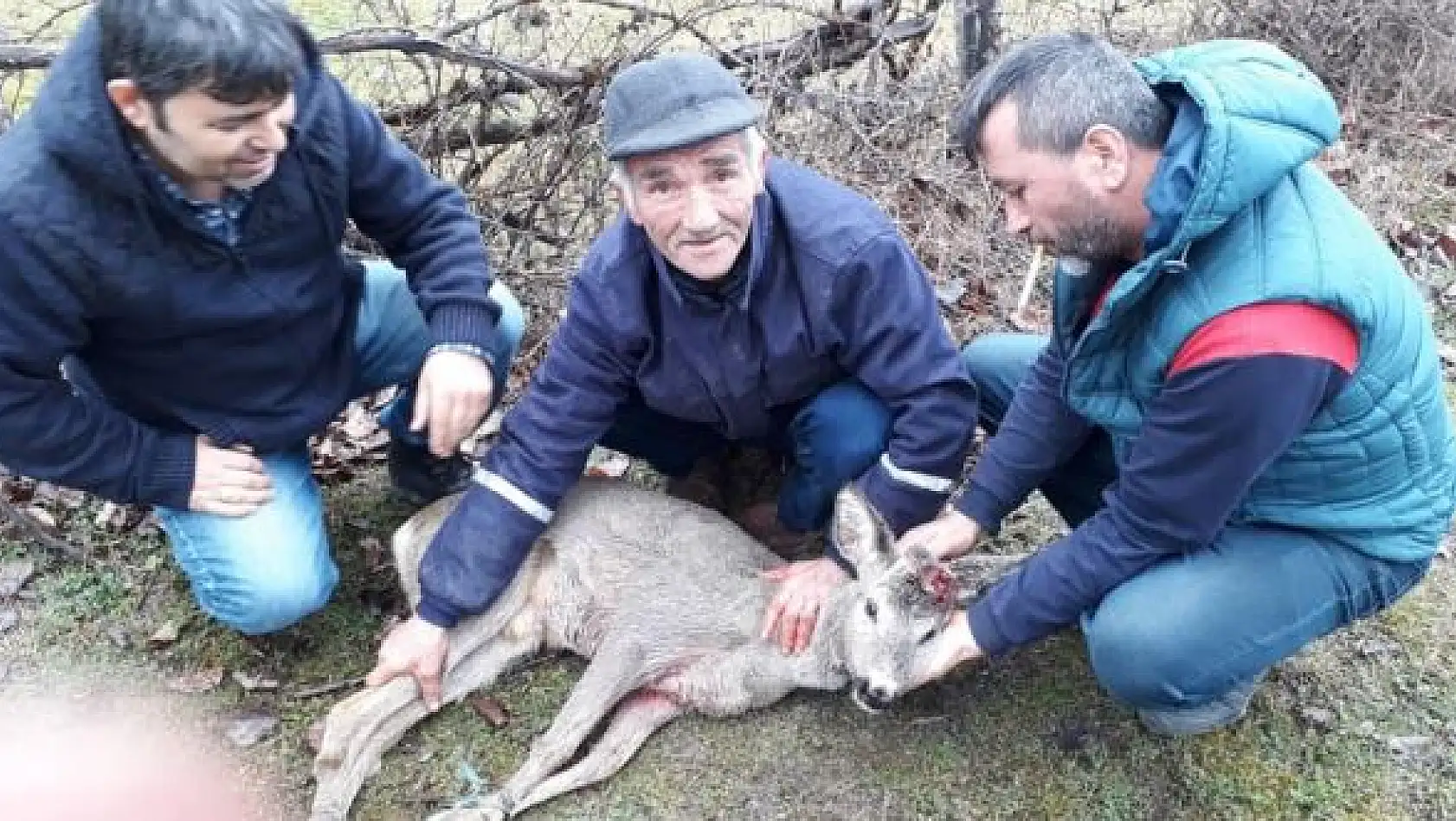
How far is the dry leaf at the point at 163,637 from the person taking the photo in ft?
12.7

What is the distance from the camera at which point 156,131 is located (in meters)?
2.82

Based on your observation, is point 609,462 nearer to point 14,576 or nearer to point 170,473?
point 170,473

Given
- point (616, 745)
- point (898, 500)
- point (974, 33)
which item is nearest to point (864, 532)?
point (898, 500)

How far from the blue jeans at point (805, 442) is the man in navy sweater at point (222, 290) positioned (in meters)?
0.47

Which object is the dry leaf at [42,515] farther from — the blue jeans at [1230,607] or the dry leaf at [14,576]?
the blue jeans at [1230,607]

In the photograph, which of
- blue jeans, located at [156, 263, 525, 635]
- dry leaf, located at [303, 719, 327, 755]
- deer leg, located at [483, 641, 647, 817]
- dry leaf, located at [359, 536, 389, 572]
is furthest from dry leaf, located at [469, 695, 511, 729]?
dry leaf, located at [359, 536, 389, 572]

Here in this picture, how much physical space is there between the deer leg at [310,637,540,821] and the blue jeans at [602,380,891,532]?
792 mm

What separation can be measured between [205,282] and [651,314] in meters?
1.06

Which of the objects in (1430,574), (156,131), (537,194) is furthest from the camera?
(537,194)

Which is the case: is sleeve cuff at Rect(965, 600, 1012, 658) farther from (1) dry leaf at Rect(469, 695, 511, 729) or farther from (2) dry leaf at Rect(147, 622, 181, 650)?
(2) dry leaf at Rect(147, 622, 181, 650)

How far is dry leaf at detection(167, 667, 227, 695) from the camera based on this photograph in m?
3.73

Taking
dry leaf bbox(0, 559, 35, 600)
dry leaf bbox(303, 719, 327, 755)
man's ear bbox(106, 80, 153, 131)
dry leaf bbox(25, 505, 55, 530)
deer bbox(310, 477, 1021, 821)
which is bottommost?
dry leaf bbox(0, 559, 35, 600)

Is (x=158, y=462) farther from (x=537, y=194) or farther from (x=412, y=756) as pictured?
(x=537, y=194)

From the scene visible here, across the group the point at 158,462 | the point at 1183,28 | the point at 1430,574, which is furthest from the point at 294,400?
the point at 1183,28
